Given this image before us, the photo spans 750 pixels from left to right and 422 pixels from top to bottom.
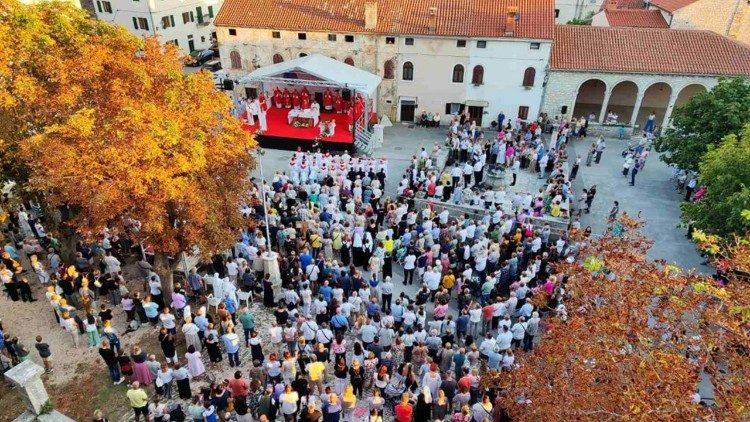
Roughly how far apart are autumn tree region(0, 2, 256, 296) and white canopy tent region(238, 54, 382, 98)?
41.0 ft

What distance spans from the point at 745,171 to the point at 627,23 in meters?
27.1

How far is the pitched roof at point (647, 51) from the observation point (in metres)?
29.4

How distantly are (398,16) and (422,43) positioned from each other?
2.17m

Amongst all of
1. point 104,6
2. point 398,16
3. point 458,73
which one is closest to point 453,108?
point 458,73

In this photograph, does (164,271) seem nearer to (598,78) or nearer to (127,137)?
(127,137)

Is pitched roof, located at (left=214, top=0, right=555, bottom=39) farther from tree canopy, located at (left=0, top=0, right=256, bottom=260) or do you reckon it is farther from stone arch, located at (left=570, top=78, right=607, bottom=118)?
tree canopy, located at (left=0, top=0, right=256, bottom=260)

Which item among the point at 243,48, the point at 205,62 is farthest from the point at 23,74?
the point at 205,62

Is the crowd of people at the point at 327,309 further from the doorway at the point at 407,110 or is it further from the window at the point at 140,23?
the window at the point at 140,23

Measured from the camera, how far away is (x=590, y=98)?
36.8 metres

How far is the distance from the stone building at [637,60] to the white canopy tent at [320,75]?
11240 mm

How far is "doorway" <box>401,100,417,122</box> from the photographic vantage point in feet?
106

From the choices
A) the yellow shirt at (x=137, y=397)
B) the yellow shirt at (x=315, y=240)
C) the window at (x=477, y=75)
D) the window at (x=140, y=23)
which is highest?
the window at (x=140, y=23)

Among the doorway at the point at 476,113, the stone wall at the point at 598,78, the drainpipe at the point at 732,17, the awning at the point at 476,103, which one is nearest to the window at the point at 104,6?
the awning at the point at 476,103

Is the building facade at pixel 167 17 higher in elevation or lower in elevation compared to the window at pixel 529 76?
higher
